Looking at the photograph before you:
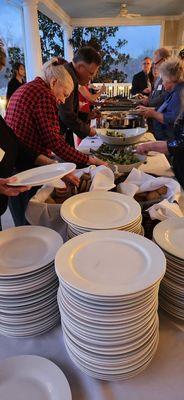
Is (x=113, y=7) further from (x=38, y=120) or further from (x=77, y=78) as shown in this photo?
(x=38, y=120)

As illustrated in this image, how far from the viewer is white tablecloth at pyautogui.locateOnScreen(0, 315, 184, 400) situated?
0.54m

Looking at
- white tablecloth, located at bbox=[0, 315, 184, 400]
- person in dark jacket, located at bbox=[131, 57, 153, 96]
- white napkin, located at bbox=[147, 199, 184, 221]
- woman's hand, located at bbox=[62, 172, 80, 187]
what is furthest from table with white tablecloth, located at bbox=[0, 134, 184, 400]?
person in dark jacket, located at bbox=[131, 57, 153, 96]

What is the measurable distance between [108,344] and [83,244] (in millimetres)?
209

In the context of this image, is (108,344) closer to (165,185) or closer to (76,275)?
(76,275)

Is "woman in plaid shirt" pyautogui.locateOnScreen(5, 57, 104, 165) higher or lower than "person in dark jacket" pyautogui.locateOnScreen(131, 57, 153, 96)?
lower

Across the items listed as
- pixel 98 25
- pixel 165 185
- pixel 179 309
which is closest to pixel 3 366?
pixel 179 309

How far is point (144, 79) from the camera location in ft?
19.1

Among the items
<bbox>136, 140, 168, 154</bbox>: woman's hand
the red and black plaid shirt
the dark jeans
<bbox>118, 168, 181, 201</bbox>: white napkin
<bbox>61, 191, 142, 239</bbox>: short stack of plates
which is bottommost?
the dark jeans

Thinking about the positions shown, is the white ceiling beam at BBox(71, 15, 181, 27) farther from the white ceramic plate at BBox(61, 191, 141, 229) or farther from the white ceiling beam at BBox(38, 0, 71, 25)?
the white ceramic plate at BBox(61, 191, 141, 229)

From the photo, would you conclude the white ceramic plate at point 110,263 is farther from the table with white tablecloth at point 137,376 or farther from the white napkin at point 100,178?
the white napkin at point 100,178

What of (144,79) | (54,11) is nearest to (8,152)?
(144,79)

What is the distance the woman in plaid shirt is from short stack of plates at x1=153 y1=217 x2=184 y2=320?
768 mm

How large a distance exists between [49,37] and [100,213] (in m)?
7.87

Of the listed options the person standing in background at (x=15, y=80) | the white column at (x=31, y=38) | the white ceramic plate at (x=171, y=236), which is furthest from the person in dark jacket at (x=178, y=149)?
the white column at (x=31, y=38)
